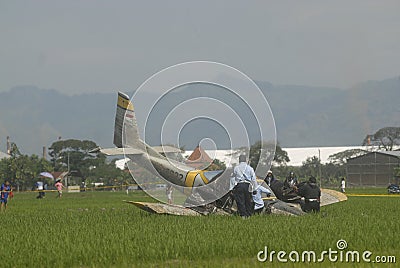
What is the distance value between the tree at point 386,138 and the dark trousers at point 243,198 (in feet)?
406

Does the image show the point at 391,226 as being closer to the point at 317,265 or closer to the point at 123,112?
the point at 317,265

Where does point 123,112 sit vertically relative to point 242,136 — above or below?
above

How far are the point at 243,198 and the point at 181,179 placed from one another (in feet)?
20.7

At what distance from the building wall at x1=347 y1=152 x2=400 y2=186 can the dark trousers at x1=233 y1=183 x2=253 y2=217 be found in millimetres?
77313

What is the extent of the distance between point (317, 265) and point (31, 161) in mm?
108162


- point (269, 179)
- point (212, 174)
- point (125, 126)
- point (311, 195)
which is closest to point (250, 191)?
point (311, 195)

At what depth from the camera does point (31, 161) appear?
113 metres

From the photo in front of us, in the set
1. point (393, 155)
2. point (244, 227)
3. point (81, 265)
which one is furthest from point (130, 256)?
point (393, 155)

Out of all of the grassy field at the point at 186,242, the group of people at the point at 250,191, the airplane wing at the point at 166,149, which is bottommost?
the grassy field at the point at 186,242

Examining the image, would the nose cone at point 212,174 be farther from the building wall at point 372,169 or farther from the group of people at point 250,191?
the building wall at point 372,169

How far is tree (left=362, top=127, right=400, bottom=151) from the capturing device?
13762 centimetres

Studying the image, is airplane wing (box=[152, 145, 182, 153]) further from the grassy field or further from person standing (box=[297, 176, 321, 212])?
Result: the grassy field

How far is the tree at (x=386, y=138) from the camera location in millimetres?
137625

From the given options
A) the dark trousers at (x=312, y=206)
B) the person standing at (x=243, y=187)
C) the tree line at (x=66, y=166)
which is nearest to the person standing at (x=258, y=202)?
the person standing at (x=243, y=187)
